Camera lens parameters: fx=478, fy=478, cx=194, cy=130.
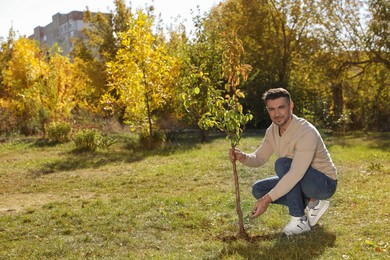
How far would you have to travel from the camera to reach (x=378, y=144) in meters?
15.5

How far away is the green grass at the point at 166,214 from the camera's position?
4.59 meters

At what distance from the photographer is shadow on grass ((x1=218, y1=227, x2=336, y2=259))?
4211 millimetres

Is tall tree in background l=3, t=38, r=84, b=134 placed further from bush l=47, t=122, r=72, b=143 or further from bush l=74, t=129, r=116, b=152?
bush l=74, t=129, r=116, b=152

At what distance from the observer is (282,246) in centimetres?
445

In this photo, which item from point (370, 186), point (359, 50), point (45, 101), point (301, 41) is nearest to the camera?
point (370, 186)

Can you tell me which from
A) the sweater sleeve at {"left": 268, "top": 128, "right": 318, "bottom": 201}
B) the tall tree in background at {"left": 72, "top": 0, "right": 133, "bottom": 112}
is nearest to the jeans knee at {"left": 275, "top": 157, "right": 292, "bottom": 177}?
the sweater sleeve at {"left": 268, "top": 128, "right": 318, "bottom": 201}

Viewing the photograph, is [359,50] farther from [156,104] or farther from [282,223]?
[282,223]

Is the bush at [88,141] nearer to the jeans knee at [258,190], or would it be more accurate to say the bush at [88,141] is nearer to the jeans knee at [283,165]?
the jeans knee at [258,190]

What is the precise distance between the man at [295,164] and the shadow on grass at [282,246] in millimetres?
160

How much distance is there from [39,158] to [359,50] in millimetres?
14883

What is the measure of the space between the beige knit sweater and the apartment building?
6756 centimetres

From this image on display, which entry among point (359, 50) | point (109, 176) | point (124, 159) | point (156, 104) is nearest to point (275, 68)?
point (359, 50)

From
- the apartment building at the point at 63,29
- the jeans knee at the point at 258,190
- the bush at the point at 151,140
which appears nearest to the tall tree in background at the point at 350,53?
the bush at the point at 151,140

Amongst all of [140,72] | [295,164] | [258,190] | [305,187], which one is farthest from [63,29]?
[295,164]
